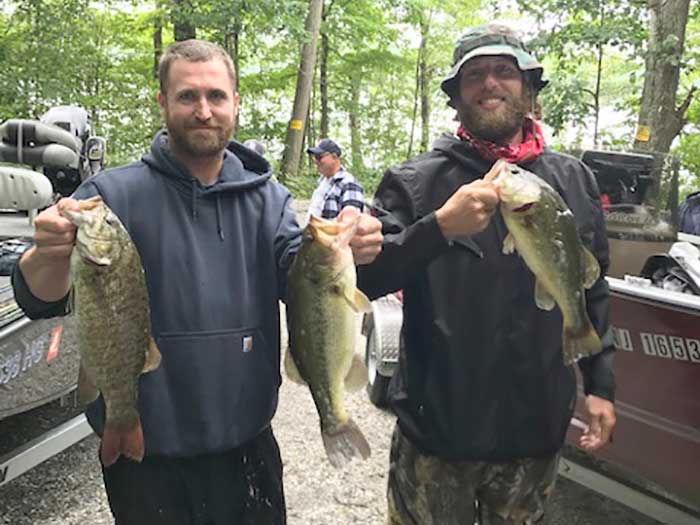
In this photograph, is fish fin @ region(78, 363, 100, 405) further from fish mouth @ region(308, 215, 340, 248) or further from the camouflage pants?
the camouflage pants

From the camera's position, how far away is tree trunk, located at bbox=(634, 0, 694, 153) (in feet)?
28.7

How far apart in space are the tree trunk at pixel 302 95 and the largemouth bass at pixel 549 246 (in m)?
15.2

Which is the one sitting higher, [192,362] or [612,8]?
[612,8]

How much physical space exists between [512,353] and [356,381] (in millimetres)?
612

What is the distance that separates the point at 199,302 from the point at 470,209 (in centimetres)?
Answer: 97

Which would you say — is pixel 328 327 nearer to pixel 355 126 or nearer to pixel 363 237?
pixel 363 237

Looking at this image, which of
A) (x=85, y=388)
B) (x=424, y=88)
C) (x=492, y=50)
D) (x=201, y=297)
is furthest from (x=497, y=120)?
(x=424, y=88)

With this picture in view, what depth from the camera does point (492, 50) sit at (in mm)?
2506

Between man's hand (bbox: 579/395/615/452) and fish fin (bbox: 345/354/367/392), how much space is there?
98 cm

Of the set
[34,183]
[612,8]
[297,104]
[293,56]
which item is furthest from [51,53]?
[34,183]

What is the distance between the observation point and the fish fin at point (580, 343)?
2.26m

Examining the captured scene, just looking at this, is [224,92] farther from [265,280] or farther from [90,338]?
[90,338]

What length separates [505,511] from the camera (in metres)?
2.52

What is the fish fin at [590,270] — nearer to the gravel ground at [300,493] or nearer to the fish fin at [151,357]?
the fish fin at [151,357]
